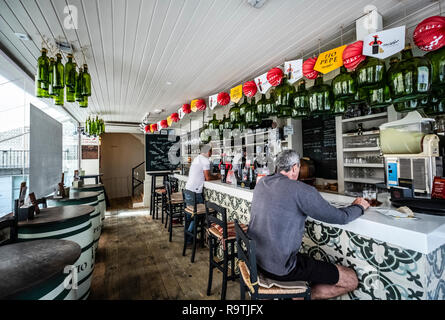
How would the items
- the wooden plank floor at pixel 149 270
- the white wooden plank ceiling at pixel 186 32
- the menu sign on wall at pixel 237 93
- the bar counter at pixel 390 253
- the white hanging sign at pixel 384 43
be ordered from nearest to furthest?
1. the bar counter at pixel 390 253
2. the white hanging sign at pixel 384 43
3. the white wooden plank ceiling at pixel 186 32
4. the wooden plank floor at pixel 149 270
5. the menu sign on wall at pixel 237 93

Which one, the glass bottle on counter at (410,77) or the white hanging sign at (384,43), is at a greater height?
the white hanging sign at (384,43)

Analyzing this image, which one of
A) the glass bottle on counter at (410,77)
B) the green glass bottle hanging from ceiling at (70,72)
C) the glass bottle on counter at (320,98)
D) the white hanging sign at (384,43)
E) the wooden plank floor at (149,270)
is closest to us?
the glass bottle on counter at (410,77)

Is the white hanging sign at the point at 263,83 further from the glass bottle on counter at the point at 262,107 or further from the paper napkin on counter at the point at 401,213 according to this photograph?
the paper napkin on counter at the point at 401,213

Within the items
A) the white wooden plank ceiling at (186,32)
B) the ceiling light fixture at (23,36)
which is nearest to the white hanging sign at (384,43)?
the white wooden plank ceiling at (186,32)

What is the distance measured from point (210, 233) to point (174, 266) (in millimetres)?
1128

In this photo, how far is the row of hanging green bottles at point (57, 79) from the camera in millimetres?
2090

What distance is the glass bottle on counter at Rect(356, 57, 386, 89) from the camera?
1.93m

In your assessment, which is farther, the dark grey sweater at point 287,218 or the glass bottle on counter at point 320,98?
the glass bottle on counter at point 320,98

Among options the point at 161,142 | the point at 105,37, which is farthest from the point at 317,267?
the point at 161,142

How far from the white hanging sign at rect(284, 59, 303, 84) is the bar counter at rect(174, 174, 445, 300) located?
5.47ft

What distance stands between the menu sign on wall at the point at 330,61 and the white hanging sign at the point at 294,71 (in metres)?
0.20

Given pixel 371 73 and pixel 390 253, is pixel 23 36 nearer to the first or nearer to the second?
pixel 371 73

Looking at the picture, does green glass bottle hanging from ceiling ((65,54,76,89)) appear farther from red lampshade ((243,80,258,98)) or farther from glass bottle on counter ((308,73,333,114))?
glass bottle on counter ((308,73,333,114))

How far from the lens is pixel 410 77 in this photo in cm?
171
